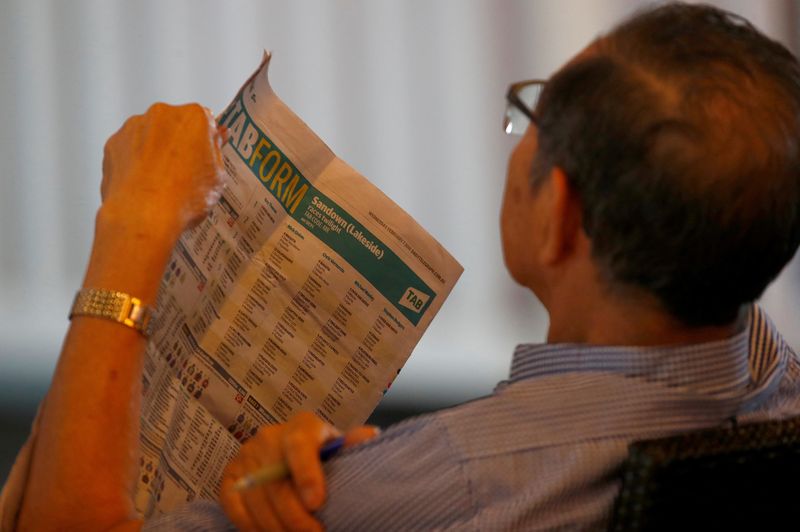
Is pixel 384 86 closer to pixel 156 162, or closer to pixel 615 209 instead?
pixel 156 162

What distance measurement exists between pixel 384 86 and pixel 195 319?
4.00ft

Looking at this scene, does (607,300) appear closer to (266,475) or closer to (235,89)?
(266,475)

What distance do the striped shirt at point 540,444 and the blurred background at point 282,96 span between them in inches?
55.5

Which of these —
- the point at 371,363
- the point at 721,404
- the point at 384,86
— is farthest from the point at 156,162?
the point at 384,86

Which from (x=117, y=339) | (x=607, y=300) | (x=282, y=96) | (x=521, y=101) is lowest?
(x=607, y=300)

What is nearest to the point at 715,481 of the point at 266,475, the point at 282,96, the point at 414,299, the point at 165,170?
the point at 266,475

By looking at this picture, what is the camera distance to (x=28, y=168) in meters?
2.14

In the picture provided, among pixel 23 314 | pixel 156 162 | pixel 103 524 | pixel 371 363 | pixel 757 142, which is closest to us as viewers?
pixel 757 142

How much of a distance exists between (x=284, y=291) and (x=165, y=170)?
0.63ft

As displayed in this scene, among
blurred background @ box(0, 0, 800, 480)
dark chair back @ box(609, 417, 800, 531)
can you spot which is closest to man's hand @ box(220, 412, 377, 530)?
dark chair back @ box(609, 417, 800, 531)

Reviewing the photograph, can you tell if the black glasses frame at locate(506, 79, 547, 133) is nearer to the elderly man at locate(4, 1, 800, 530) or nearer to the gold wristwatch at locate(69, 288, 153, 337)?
the elderly man at locate(4, 1, 800, 530)

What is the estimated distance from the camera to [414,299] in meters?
1.07

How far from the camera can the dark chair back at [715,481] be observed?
0.68 metres

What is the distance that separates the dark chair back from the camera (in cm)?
68
